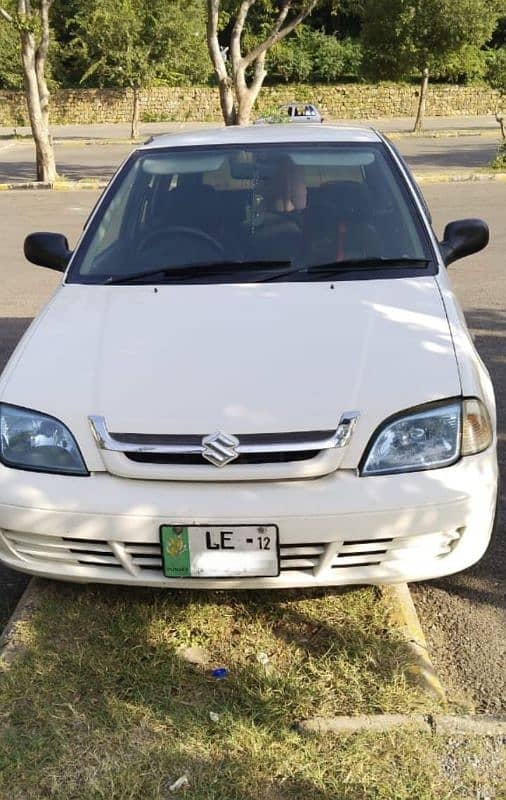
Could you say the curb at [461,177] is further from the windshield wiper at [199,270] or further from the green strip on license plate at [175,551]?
the green strip on license plate at [175,551]

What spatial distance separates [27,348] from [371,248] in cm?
160

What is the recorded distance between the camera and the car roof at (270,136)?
443 centimetres

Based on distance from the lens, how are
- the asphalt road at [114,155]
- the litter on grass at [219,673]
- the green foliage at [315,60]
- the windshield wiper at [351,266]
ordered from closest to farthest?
the litter on grass at [219,673], the windshield wiper at [351,266], the asphalt road at [114,155], the green foliage at [315,60]

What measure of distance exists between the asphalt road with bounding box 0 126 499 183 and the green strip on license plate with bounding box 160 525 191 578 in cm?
1716

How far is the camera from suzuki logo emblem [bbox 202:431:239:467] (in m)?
2.70

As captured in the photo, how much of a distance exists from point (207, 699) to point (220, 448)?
792 millimetres

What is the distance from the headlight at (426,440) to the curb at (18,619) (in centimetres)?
133

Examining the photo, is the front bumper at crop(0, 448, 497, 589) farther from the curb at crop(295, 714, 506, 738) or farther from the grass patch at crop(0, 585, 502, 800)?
the curb at crop(295, 714, 506, 738)

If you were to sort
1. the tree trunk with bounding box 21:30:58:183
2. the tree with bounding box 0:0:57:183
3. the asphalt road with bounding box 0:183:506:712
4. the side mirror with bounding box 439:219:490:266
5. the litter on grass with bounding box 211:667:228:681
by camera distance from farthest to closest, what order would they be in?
the tree trunk with bounding box 21:30:58:183, the tree with bounding box 0:0:57:183, the side mirror with bounding box 439:219:490:266, the asphalt road with bounding box 0:183:506:712, the litter on grass with bounding box 211:667:228:681

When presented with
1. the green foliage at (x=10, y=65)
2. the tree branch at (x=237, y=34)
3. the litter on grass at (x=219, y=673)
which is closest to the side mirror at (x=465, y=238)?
the litter on grass at (x=219, y=673)

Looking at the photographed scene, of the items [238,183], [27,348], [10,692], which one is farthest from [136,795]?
[238,183]

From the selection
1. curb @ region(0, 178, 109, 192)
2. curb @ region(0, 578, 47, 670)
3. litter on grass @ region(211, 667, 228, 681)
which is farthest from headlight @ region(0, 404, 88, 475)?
curb @ region(0, 178, 109, 192)

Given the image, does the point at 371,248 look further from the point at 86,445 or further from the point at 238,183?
the point at 86,445

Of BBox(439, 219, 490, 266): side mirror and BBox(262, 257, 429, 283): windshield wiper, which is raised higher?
BBox(262, 257, 429, 283): windshield wiper
